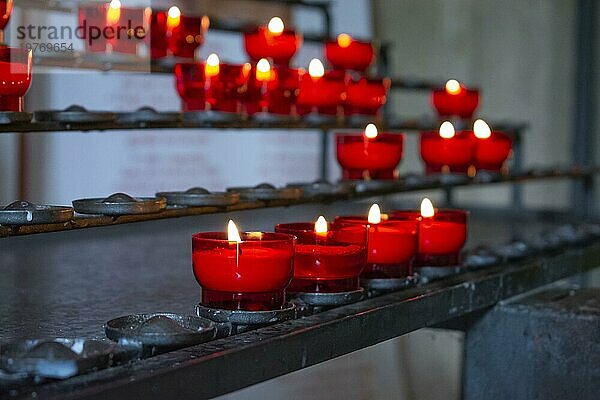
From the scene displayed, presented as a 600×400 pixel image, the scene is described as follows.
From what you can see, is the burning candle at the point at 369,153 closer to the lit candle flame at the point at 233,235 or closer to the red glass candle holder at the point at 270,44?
the red glass candle holder at the point at 270,44

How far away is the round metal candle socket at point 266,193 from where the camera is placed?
1376 millimetres

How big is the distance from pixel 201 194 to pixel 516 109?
2.52 m

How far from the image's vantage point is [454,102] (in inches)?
80.4

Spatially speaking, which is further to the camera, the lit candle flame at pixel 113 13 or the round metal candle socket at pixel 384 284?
the lit candle flame at pixel 113 13

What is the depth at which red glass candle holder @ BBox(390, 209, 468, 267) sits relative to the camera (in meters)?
1.41

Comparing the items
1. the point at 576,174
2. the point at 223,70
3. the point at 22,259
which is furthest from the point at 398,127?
the point at 22,259

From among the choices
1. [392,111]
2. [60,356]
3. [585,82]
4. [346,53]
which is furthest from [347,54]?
[585,82]

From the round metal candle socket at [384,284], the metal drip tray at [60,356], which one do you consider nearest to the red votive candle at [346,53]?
the round metal candle socket at [384,284]

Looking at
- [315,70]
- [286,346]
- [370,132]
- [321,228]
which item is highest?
[315,70]

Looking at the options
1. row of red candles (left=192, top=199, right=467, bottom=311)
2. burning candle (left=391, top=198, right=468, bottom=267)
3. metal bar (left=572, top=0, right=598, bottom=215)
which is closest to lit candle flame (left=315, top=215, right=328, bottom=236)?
row of red candles (left=192, top=199, right=467, bottom=311)

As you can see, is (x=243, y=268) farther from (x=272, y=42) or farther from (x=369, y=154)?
(x=272, y=42)

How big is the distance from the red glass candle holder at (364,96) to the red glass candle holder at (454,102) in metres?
0.23

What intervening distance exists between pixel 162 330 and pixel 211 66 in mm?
559

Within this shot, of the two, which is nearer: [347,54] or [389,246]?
[389,246]
